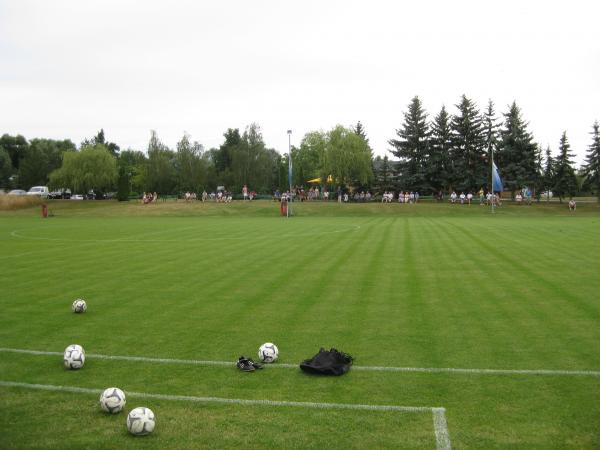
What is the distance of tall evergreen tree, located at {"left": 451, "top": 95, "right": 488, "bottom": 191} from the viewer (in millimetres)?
68625

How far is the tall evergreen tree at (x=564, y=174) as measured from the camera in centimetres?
6638

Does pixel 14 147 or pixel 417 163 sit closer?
pixel 417 163

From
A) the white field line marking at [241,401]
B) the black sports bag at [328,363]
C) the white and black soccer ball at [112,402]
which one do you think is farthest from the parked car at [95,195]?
the white and black soccer ball at [112,402]

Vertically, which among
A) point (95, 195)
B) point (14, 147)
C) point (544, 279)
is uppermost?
point (14, 147)

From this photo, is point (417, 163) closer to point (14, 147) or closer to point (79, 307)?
point (79, 307)

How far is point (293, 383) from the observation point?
7.14 m

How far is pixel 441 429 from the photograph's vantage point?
18.8 ft

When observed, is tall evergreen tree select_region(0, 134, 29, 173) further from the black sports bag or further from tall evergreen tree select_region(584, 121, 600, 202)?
the black sports bag

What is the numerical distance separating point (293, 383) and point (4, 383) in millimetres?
3911

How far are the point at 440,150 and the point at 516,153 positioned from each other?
923cm

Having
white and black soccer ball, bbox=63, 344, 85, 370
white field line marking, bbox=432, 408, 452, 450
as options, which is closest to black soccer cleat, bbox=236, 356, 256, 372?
white and black soccer ball, bbox=63, 344, 85, 370

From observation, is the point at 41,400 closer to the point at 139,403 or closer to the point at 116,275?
the point at 139,403

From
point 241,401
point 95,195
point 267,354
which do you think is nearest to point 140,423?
point 241,401

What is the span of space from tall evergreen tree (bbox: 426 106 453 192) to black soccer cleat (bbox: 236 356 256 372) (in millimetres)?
64142
